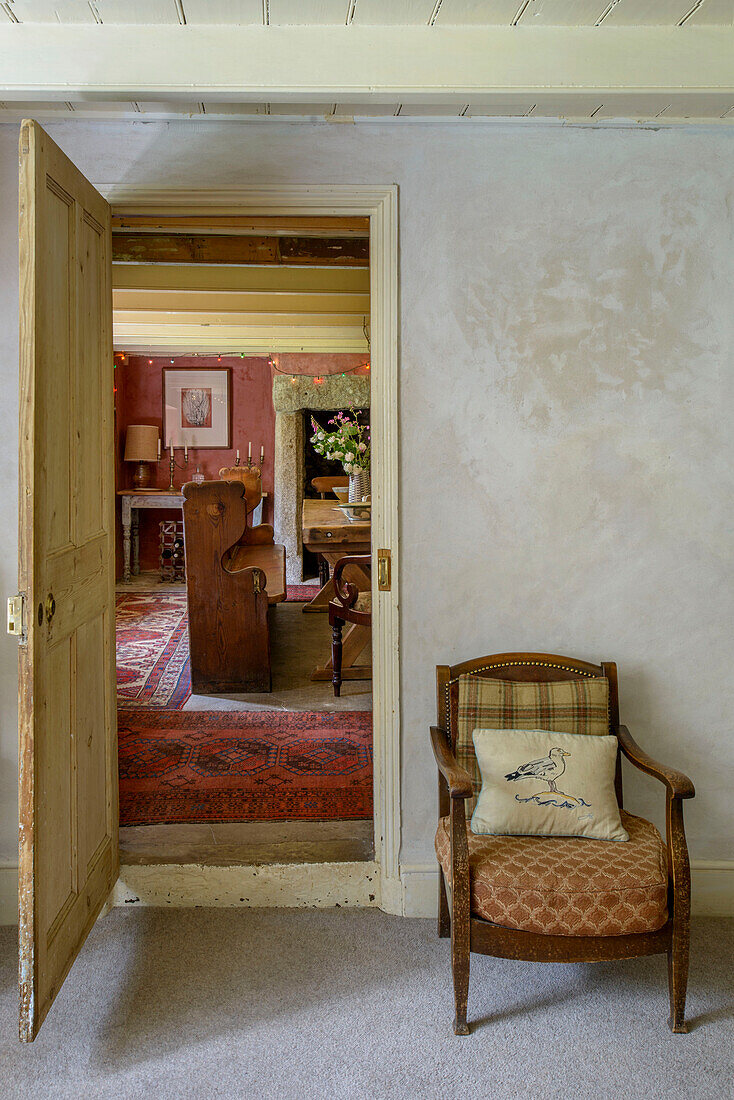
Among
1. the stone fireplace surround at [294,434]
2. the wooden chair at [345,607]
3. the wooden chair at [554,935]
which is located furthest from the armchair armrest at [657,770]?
the stone fireplace surround at [294,434]

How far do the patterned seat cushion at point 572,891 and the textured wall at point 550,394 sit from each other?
628 mm

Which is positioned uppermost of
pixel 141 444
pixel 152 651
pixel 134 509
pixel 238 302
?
pixel 238 302

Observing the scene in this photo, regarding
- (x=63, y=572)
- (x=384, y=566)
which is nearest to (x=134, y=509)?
(x=384, y=566)

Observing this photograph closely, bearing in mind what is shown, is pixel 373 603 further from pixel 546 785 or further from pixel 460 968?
pixel 460 968

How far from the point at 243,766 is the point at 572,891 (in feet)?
6.72

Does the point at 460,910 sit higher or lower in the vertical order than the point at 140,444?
lower

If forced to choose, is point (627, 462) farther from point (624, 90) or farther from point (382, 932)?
point (382, 932)

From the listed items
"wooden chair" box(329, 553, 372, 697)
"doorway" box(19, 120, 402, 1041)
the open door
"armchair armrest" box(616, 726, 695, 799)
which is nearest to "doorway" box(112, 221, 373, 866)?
"doorway" box(19, 120, 402, 1041)

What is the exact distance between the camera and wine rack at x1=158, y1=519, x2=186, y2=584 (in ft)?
29.3

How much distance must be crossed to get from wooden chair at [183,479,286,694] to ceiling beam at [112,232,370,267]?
4.13ft

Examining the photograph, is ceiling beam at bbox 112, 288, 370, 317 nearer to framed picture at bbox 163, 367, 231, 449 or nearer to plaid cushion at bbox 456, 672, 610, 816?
framed picture at bbox 163, 367, 231, 449

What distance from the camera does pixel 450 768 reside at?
7.59 ft

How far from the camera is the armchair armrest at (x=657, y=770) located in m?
2.20

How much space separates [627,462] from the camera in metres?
2.73
